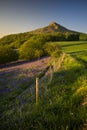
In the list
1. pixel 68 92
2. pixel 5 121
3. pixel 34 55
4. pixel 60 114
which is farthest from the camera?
pixel 34 55

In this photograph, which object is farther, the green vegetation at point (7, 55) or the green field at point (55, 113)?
the green vegetation at point (7, 55)

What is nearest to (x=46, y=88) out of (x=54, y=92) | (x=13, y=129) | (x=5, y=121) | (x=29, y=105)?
(x=54, y=92)

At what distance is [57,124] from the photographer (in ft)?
35.5

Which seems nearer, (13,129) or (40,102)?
(13,129)

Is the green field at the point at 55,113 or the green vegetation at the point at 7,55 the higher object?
the green field at the point at 55,113

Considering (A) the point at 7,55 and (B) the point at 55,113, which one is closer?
(B) the point at 55,113

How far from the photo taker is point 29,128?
36.6ft

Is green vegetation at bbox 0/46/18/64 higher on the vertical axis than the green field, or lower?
lower

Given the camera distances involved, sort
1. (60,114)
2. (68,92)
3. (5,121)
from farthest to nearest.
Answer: (68,92), (5,121), (60,114)

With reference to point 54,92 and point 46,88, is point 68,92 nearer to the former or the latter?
point 54,92

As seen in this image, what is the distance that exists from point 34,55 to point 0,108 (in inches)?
1776

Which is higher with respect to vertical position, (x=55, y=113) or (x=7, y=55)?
(x=55, y=113)

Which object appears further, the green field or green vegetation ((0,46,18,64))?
green vegetation ((0,46,18,64))

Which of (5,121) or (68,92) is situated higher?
(68,92)
